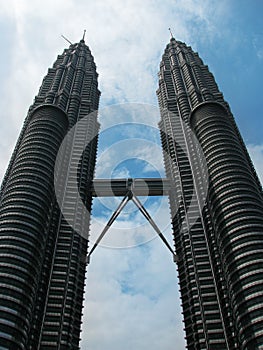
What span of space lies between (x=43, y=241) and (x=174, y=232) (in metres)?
45.4

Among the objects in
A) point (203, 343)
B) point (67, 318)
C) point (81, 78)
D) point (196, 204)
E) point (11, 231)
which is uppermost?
point (81, 78)

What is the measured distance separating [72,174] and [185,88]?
7528cm

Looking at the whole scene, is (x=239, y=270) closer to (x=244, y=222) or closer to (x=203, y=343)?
(x=244, y=222)

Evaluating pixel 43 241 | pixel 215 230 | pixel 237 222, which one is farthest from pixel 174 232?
pixel 43 241

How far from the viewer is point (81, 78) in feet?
596

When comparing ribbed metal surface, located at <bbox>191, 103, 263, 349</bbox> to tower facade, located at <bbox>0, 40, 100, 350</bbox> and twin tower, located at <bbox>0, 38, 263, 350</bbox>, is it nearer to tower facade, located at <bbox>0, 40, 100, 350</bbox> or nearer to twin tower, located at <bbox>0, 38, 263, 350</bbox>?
twin tower, located at <bbox>0, 38, 263, 350</bbox>

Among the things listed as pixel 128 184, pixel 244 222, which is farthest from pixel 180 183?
pixel 244 222

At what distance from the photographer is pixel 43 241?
9438 cm

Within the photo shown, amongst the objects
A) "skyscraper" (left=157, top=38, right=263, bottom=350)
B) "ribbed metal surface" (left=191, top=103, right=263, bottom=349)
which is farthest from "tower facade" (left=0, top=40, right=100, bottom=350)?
"ribbed metal surface" (left=191, top=103, right=263, bottom=349)

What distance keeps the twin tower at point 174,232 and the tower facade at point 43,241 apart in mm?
258

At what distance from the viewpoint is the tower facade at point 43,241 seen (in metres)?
79.4

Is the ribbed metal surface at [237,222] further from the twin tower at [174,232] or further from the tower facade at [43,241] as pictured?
the tower facade at [43,241]

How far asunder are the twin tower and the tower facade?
258 mm

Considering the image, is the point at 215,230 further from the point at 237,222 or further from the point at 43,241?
the point at 43,241
